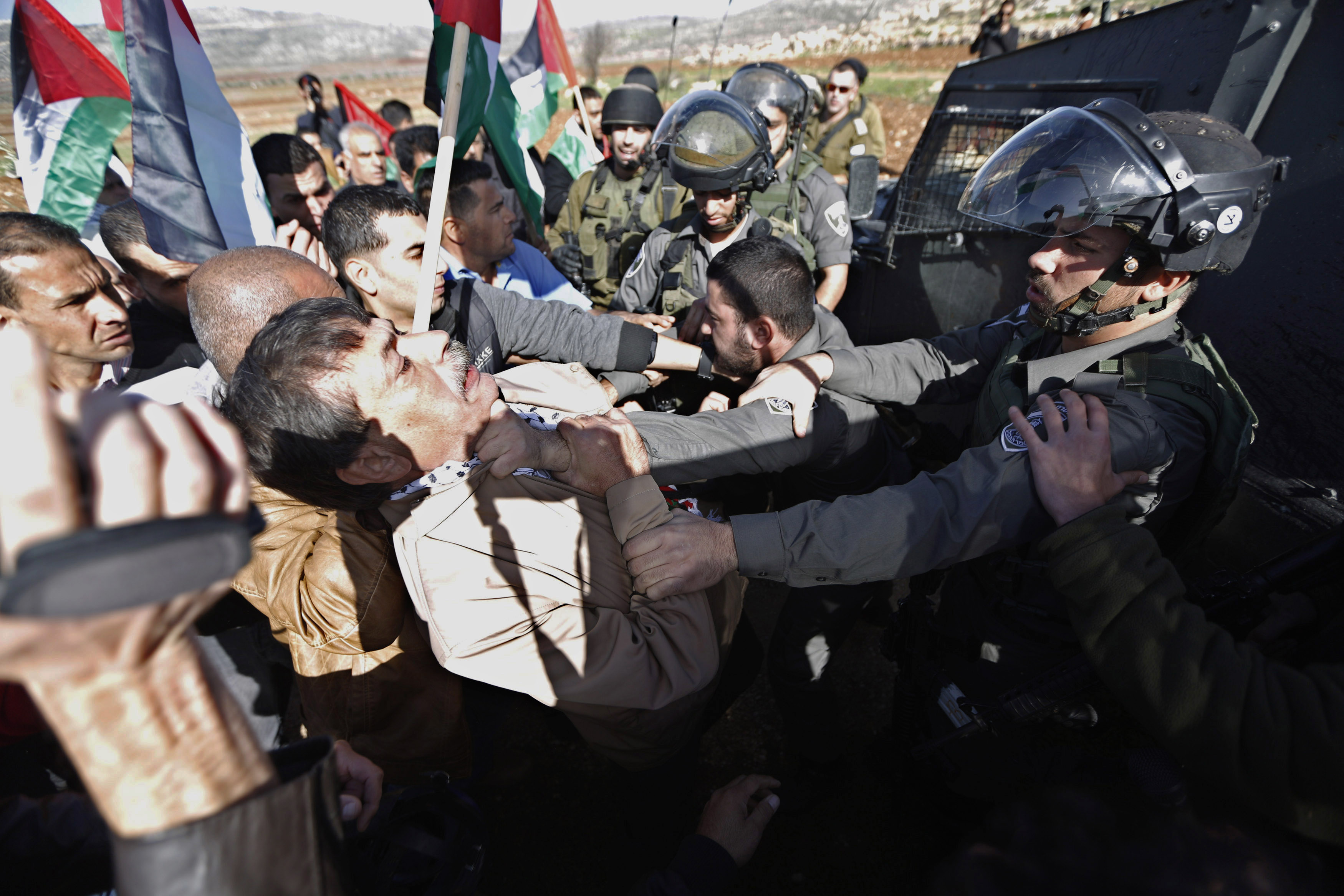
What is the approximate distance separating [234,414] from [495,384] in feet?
2.30

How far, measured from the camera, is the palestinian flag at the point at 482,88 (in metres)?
2.68

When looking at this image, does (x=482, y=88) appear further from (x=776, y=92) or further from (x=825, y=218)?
(x=776, y=92)

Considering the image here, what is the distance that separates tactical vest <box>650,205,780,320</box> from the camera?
392cm

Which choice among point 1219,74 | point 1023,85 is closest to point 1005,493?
point 1219,74

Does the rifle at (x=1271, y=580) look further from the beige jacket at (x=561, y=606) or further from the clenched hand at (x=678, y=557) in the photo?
the beige jacket at (x=561, y=606)

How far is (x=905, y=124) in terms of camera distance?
18688mm

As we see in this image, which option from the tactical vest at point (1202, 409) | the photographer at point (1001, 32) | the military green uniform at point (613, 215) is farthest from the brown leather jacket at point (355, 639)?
the photographer at point (1001, 32)

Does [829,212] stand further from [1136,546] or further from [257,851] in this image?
[257,851]

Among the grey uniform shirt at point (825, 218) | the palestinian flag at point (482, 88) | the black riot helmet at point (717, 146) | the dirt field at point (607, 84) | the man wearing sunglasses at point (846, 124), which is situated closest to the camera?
the palestinian flag at point (482, 88)

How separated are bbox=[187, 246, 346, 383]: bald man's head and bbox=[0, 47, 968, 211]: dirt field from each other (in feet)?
19.7

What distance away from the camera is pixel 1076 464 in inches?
60.8

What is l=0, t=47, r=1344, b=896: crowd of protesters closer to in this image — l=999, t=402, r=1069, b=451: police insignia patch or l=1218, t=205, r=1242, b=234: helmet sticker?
l=999, t=402, r=1069, b=451: police insignia patch

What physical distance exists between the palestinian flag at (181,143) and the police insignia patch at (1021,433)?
3.62 m

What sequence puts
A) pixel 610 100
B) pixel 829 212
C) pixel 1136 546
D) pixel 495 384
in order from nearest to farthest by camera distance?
pixel 1136 546
pixel 495 384
pixel 829 212
pixel 610 100
